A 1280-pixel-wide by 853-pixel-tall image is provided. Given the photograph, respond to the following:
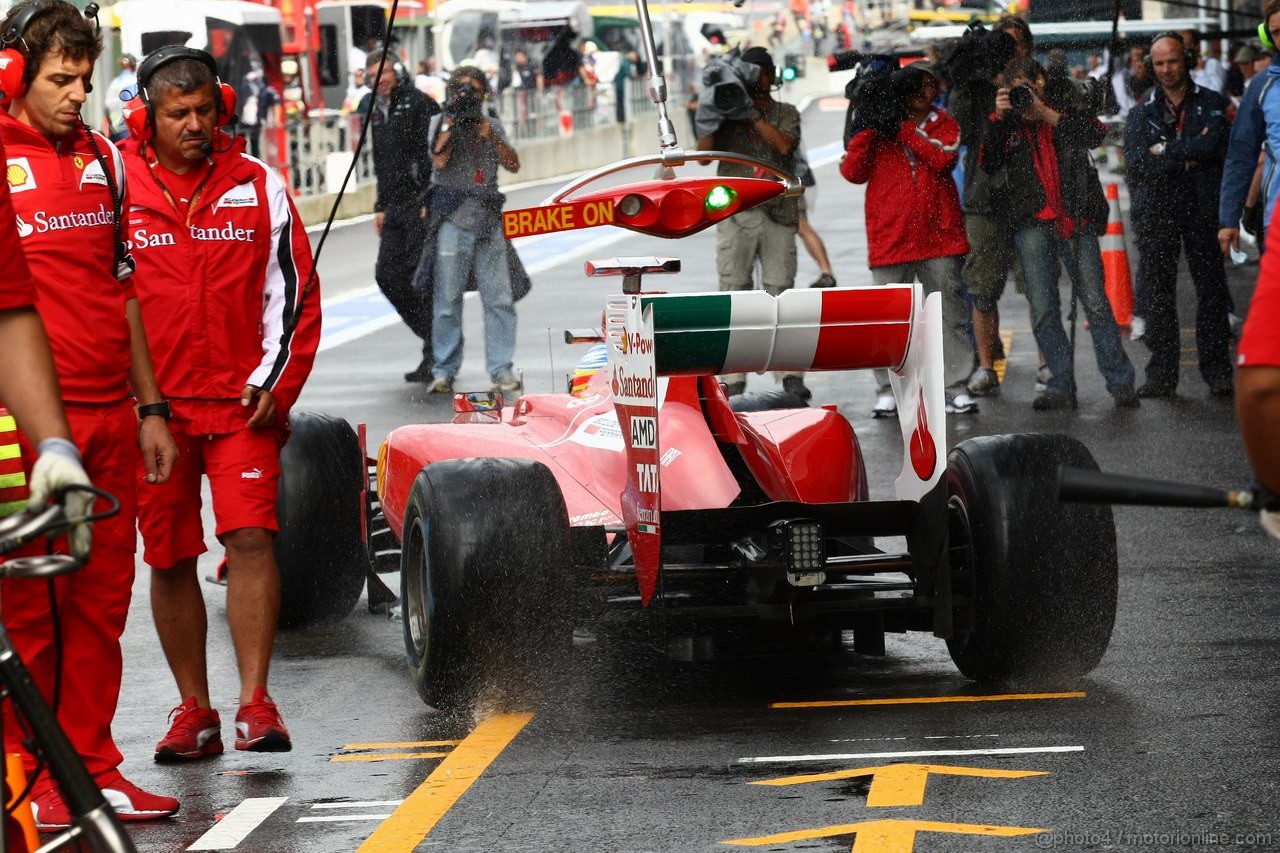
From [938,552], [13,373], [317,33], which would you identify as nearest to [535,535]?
[938,552]

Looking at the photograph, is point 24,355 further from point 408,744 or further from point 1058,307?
point 1058,307

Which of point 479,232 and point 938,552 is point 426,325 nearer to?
point 479,232

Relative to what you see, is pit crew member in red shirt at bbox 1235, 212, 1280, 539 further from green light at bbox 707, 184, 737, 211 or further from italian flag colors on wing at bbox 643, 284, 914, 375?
green light at bbox 707, 184, 737, 211

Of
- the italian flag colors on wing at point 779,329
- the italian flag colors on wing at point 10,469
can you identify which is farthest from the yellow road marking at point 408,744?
the italian flag colors on wing at point 10,469

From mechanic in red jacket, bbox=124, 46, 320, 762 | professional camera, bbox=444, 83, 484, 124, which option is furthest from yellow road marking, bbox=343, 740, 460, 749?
professional camera, bbox=444, 83, 484, 124

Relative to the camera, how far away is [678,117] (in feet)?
140

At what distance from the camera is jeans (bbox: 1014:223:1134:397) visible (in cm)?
1230

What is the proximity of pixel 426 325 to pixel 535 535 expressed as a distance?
8634 millimetres

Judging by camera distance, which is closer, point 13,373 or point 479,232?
point 13,373

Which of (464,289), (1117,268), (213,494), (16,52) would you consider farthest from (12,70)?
(1117,268)

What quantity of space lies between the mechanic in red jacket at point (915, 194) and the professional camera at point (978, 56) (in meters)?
0.54

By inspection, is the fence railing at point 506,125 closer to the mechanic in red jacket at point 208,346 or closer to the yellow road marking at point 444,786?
the mechanic in red jacket at point 208,346

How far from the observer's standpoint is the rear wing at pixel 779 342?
21.0 ft

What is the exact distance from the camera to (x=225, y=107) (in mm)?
6277
